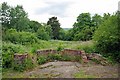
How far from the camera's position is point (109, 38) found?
823 centimetres

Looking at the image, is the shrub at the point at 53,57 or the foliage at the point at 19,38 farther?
the foliage at the point at 19,38

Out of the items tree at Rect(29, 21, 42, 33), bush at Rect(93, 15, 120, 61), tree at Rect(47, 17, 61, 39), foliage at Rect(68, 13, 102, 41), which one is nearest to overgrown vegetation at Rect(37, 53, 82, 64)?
bush at Rect(93, 15, 120, 61)

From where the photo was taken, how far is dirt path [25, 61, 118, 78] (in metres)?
7.52

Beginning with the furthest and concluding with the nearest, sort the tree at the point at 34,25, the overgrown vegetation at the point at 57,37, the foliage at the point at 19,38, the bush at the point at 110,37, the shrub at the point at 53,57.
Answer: the tree at the point at 34,25
the foliage at the point at 19,38
the shrub at the point at 53,57
the overgrown vegetation at the point at 57,37
the bush at the point at 110,37

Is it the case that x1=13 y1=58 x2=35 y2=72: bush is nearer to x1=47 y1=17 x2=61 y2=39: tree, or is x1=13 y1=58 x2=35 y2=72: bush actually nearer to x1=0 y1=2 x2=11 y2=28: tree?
x1=0 y1=2 x2=11 y2=28: tree

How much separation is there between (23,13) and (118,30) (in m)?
27.8

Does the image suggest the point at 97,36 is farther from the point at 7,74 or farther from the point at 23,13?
the point at 23,13

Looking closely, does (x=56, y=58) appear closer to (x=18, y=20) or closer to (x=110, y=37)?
(x=110, y=37)

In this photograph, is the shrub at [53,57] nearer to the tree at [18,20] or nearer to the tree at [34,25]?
the tree at [18,20]

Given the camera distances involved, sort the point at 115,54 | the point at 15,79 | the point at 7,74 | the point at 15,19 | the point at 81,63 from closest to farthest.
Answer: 1. the point at 15,79
2. the point at 7,74
3. the point at 115,54
4. the point at 81,63
5. the point at 15,19

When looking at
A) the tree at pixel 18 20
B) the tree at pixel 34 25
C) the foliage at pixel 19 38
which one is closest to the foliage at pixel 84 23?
the tree at pixel 34 25

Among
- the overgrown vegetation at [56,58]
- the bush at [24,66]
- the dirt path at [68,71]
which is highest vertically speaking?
the overgrown vegetation at [56,58]

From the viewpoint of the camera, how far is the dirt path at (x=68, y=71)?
24.7 ft

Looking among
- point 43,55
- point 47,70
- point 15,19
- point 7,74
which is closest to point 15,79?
point 7,74
